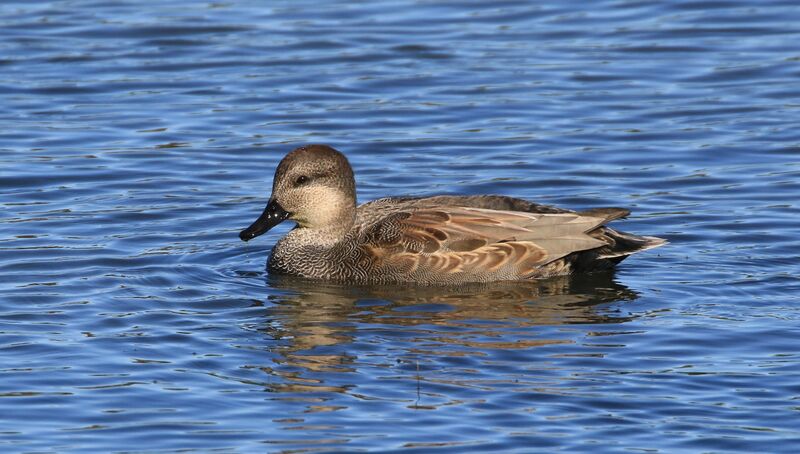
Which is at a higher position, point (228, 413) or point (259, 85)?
point (259, 85)

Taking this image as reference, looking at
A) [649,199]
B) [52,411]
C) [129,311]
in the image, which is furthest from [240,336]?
[649,199]

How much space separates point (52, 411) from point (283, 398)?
4.14 ft

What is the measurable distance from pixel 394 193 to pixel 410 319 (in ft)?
12.0

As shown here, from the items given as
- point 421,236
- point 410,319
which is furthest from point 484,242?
point 410,319

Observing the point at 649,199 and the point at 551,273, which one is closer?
the point at 551,273

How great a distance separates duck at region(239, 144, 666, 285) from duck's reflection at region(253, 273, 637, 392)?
0.11 metres

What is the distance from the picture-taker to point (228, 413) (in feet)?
29.0

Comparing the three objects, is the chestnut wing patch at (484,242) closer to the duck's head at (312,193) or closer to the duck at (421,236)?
the duck at (421,236)

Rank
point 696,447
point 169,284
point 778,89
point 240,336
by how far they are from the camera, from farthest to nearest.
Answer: point 778,89
point 169,284
point 240,336
point 696,447

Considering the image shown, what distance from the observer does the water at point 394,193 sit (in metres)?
8.84

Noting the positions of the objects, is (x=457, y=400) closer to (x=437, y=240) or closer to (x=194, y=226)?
(x=437, y=240)

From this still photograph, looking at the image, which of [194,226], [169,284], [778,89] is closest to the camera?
[169,284]

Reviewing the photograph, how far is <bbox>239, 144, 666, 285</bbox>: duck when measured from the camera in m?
11.6

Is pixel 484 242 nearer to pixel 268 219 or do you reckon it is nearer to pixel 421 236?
pixel 421 236
